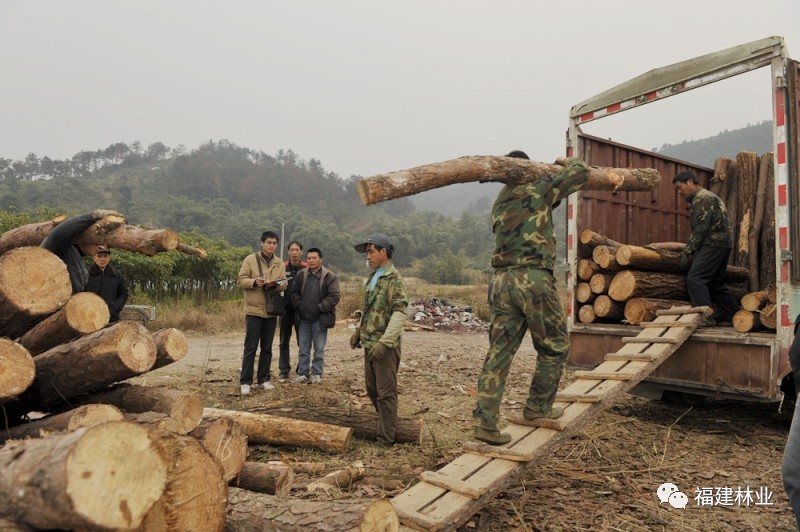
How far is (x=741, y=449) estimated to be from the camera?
470 centimetres

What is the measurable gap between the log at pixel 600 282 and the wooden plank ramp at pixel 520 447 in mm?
700

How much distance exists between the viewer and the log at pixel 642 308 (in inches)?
224

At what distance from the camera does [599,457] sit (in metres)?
4.36

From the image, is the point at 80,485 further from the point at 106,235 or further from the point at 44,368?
the point at 106,235

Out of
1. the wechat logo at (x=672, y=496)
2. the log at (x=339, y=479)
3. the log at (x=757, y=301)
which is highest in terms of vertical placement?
the log at (x=757, y=301)

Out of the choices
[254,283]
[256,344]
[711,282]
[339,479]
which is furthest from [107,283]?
[711,282]

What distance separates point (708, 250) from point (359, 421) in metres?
3.81

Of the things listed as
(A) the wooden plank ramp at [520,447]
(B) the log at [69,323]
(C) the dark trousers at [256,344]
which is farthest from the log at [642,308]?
(B) the log at [69,323]

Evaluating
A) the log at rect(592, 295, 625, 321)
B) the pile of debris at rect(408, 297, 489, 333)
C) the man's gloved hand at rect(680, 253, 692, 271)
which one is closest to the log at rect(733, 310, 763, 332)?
the man's gloved hand at rect(680, 253, 692, 271)

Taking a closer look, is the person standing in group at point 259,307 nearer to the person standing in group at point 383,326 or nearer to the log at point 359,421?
the log at point 359,421

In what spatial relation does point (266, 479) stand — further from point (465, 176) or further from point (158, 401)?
point (465, 176)

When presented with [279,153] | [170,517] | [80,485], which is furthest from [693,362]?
[279,153]

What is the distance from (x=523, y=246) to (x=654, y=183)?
1.88m

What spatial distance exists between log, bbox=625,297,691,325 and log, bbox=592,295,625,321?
0.32 ft
